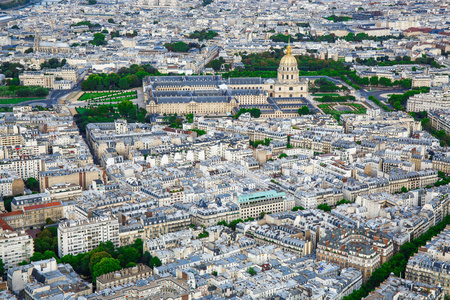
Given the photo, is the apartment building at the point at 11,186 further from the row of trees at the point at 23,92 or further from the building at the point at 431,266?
the row of trees at the point at 23,92

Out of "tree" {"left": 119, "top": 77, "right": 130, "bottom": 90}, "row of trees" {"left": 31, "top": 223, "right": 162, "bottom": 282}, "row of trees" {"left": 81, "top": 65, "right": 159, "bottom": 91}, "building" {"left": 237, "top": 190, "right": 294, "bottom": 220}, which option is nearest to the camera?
"row of trees" {"left": 31, "top": 223, "right": 162, "bottom": 282}

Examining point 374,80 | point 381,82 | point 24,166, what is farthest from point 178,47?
point 24,166

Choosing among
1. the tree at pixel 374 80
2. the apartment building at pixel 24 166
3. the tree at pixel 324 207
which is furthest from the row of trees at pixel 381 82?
the apartment building at pixel 24 166

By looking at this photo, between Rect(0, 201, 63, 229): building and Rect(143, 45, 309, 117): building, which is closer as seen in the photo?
Rect(0, 201, 63, 229): building

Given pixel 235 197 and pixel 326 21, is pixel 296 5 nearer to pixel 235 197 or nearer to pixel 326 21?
pixel 326 21

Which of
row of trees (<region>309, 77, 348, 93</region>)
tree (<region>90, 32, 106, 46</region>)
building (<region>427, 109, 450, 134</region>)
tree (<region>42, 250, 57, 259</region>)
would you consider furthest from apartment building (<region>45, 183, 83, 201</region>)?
tree (<region>90, 32, 106, 46</region>)

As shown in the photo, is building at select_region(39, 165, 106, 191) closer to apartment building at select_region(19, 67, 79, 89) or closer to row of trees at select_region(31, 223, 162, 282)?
row of trees at select_region(31, 223, 162, 282)
